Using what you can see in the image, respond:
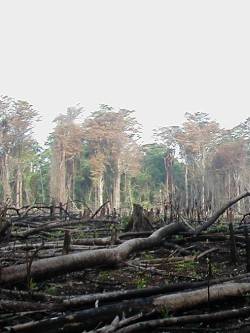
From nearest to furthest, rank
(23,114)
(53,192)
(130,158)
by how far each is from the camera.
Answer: (53,192) < (23,114) < (130,158)

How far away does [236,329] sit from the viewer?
2.81m

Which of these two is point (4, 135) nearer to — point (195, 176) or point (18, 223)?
point (195, 176)

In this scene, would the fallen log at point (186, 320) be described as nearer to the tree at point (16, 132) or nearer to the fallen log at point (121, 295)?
the fallen log at point (121, 295)

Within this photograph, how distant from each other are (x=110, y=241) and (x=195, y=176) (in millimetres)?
44376

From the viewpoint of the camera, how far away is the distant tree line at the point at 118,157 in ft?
145

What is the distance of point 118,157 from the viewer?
48500mm

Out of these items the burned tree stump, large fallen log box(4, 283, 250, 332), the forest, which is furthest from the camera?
the burned tree stump

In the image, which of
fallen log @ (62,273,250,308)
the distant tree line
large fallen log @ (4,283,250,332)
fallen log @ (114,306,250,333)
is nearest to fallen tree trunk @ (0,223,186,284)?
fallen log @ (62,273,250,308)

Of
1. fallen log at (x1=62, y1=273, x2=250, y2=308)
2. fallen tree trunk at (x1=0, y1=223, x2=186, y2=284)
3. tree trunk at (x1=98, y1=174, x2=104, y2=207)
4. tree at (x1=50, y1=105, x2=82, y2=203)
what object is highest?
tree at (x1=50, y1=105, x2=82, y2=203)

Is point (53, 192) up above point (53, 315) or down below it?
above

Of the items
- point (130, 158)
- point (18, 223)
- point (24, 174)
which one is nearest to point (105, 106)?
point (130, 158)

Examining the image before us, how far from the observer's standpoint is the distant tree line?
4431 cm

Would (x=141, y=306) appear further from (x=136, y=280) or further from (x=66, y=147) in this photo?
(x=66, y=147)

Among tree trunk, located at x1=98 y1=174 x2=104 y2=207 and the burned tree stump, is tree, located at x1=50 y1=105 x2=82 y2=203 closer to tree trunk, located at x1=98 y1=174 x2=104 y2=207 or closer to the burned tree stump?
tree trunk, located at x1=98 y1=174 x2=104 y2=207
